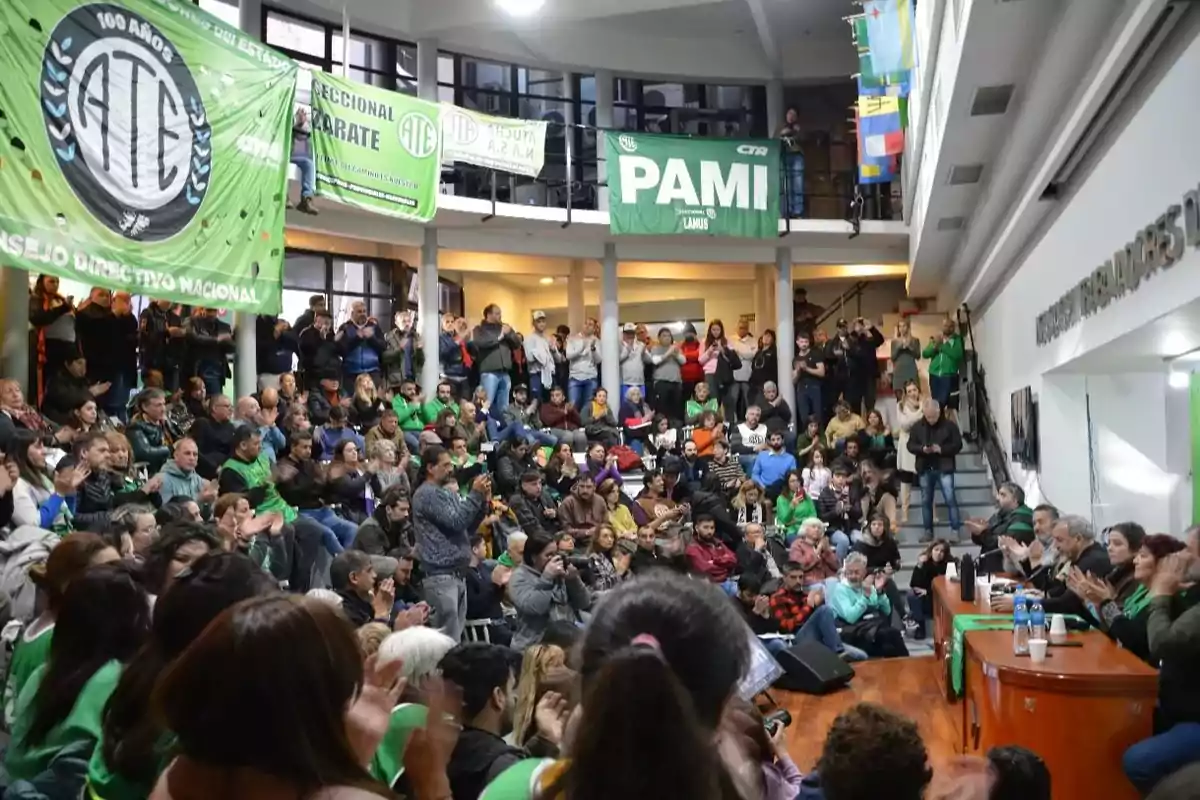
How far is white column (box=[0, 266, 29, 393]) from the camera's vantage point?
309 inches

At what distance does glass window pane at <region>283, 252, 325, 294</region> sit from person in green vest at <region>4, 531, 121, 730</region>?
1161 centimetres

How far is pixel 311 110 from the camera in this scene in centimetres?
988

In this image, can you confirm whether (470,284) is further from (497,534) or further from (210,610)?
(210,610)

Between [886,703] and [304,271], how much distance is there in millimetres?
9962

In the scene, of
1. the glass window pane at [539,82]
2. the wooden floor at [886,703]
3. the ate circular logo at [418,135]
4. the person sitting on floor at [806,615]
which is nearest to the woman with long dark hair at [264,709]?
the wooden floor at [886,703]

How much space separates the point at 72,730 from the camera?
2.19 m

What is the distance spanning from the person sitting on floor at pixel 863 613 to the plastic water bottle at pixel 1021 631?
11.0 ft

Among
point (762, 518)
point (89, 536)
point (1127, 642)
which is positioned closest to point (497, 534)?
point (762, 518)

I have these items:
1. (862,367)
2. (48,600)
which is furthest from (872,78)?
(48,600)

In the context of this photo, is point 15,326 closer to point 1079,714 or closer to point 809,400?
point 1079,714

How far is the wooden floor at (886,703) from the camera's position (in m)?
6.14

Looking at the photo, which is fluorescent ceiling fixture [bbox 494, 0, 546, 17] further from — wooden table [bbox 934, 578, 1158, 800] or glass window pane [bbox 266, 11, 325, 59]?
wooden table [bbox 934, 578, 1158, 800]

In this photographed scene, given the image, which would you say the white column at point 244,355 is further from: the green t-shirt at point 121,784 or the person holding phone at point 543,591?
the green t-shirt at point 121,784

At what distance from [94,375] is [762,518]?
258 inches
